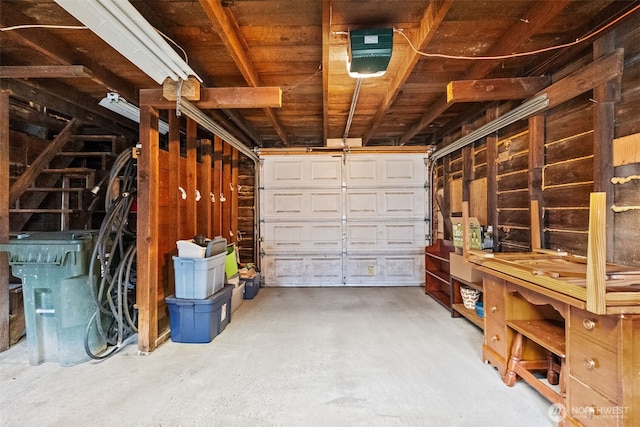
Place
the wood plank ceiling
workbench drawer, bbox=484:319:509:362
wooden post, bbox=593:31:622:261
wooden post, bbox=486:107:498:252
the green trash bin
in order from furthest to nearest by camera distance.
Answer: wooden post, bbox=486:107:498:252 < the green trash bin < workbench drawer, bbox=484:319:509:362 < wooden post, bbox=593:31:622:261 < the wood plank ceiling

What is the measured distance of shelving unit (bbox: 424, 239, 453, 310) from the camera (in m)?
4.10

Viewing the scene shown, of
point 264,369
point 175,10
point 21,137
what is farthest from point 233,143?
point 264,369

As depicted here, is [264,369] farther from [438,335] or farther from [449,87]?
[449,87]

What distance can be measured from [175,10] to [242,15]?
0.41m

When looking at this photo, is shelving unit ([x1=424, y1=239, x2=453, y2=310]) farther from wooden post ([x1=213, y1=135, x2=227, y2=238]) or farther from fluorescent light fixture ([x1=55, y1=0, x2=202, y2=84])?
fluorescent light fixture ([x1=55, y1=0, x2=202, y2=84])

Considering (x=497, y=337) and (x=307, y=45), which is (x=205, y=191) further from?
(x=497, y=337)

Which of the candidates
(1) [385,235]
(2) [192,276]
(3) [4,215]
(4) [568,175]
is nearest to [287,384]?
(2) [192,276]

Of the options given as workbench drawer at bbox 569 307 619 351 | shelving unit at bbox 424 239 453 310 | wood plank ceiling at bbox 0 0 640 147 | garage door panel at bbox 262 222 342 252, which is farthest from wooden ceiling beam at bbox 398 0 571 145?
garage door panel at bbox 262 222 342 252

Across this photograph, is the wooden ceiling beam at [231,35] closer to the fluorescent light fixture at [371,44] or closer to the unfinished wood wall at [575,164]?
the fluorescent light fixture at [371,44]

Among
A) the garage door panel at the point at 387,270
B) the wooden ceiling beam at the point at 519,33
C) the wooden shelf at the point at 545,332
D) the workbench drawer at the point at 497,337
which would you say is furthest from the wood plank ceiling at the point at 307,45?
the garage door panel at the point at 387,270

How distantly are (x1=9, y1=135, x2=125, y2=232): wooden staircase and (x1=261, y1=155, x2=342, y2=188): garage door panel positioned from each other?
89.2 inches

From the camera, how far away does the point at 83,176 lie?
3943 millimetres

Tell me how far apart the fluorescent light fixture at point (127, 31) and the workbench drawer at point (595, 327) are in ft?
9.08

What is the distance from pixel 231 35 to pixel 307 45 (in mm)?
576
